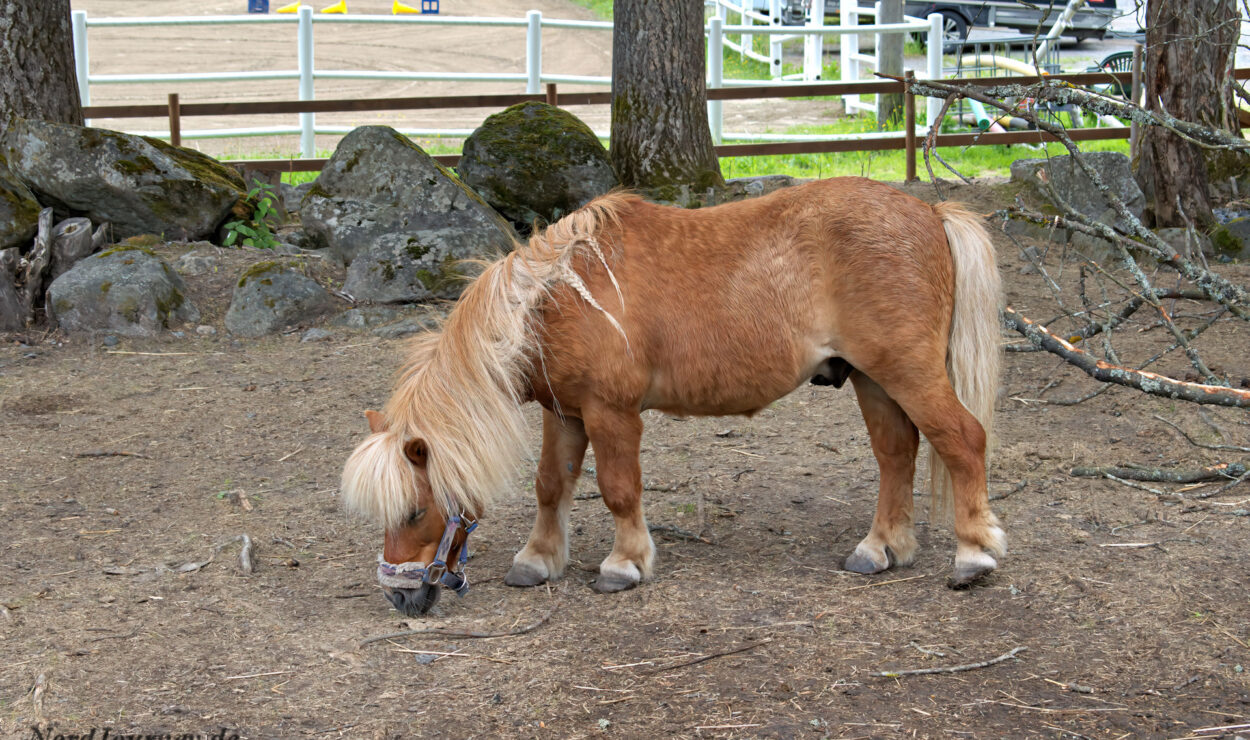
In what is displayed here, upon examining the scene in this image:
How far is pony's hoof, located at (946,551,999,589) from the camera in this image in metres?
3.98

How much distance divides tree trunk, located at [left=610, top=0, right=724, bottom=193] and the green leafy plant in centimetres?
300

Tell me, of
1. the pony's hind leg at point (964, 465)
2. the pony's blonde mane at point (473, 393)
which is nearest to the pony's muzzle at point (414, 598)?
the pony's blonde mane at point (473, 393)

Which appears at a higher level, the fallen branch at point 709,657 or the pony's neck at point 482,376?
the pony's neck at point 482,376

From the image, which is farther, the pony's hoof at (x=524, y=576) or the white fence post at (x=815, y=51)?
the white fence post at (x=815, y=51)

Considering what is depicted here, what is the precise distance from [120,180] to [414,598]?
19.5ft

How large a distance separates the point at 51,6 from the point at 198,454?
15.6 feet

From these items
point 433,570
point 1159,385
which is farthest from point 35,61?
point 1159,385

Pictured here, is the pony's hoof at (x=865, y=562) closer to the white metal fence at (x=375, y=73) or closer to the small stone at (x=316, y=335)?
the small stone at (x=316, y=335)

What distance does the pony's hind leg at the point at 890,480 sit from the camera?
429 centimetres

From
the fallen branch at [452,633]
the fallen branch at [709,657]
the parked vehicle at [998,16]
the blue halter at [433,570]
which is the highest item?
the parked vehicle at [998,16]

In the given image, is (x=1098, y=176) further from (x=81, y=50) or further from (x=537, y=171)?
(x=81, y=50)

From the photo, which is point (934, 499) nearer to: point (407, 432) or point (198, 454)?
point (407, 432)

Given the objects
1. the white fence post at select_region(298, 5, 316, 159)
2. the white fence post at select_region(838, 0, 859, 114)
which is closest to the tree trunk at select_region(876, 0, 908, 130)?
the white fence post at select_region(838, 0, 859, 114)

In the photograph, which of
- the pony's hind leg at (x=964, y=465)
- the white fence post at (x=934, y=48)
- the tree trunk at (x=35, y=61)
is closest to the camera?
the pony's hind leg at (x=964, y=465)
